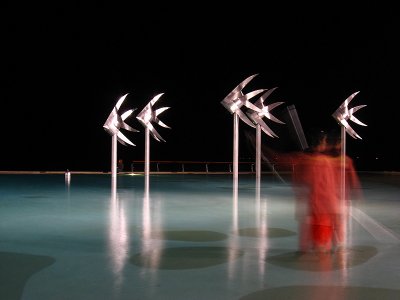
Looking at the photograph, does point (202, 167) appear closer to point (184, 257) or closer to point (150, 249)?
point (150, 249)

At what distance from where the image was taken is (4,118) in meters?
51.2

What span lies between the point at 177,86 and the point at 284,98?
10.4 meters

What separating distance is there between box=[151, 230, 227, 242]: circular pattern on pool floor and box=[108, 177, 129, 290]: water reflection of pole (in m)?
0.53

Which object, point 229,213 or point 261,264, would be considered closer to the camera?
point 261,264

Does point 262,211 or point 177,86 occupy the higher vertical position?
point 177,86

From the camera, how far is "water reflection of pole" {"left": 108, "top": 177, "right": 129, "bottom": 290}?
5.72 metres

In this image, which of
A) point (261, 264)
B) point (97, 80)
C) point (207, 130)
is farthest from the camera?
point (207, 130)

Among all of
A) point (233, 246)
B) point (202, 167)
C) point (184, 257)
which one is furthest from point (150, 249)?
point (202, 167)

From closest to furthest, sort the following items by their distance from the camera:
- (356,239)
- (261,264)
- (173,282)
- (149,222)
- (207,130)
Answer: (173,282) → (261,264) → (356,239) → (149,222) → (207,130)

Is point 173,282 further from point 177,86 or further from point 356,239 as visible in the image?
point 177,86

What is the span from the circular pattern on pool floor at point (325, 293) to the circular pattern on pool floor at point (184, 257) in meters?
1.25

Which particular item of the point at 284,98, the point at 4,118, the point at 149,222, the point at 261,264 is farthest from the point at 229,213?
the point at 4,118

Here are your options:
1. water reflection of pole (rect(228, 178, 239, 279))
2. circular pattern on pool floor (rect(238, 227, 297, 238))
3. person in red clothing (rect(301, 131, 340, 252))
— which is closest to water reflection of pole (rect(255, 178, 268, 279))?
circular pattern on pool floor (rect(238, 227, 297, 238))

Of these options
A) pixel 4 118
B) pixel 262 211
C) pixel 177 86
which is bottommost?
pixel 262 211
